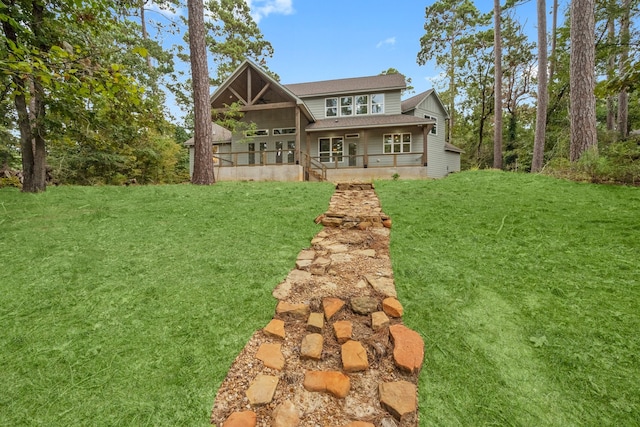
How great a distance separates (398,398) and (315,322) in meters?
0.82

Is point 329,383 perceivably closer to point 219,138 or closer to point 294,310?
point 294,310

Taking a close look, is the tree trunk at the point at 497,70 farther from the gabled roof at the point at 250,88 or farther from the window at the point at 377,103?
the gabled roof at the point at 250,88

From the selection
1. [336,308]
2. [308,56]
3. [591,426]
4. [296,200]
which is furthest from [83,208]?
[308,56]

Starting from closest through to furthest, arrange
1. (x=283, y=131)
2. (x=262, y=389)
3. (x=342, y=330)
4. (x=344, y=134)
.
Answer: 1. (x=262, y=389)
2. (x=342, y=330)
3. (x=344, y=134)
4. (x=283, y=131)

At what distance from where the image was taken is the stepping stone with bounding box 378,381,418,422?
4.76 ft

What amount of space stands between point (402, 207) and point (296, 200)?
2.32 m

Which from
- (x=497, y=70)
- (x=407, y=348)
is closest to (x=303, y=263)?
(x=407, y=348)

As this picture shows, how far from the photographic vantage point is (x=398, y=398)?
4.98 feet

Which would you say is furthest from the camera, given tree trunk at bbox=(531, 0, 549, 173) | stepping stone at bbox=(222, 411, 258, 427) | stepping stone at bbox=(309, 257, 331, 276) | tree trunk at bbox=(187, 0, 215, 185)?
tree trunk at bbox=(531, 0, 549, 173)

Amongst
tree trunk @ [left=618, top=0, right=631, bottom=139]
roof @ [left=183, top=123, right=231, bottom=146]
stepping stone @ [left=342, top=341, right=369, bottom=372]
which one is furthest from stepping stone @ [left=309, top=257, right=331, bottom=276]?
roof @ [left=183, top=123, right=231, bottom=146]

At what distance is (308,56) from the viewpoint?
21.6 meters

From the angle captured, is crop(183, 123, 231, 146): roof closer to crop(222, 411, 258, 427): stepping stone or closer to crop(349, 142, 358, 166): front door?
crop(349, 142, 358, 166): front door

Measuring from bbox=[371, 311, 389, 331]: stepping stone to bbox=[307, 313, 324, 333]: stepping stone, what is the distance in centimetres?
41

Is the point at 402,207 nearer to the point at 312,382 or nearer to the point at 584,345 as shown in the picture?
the point at 584,345
